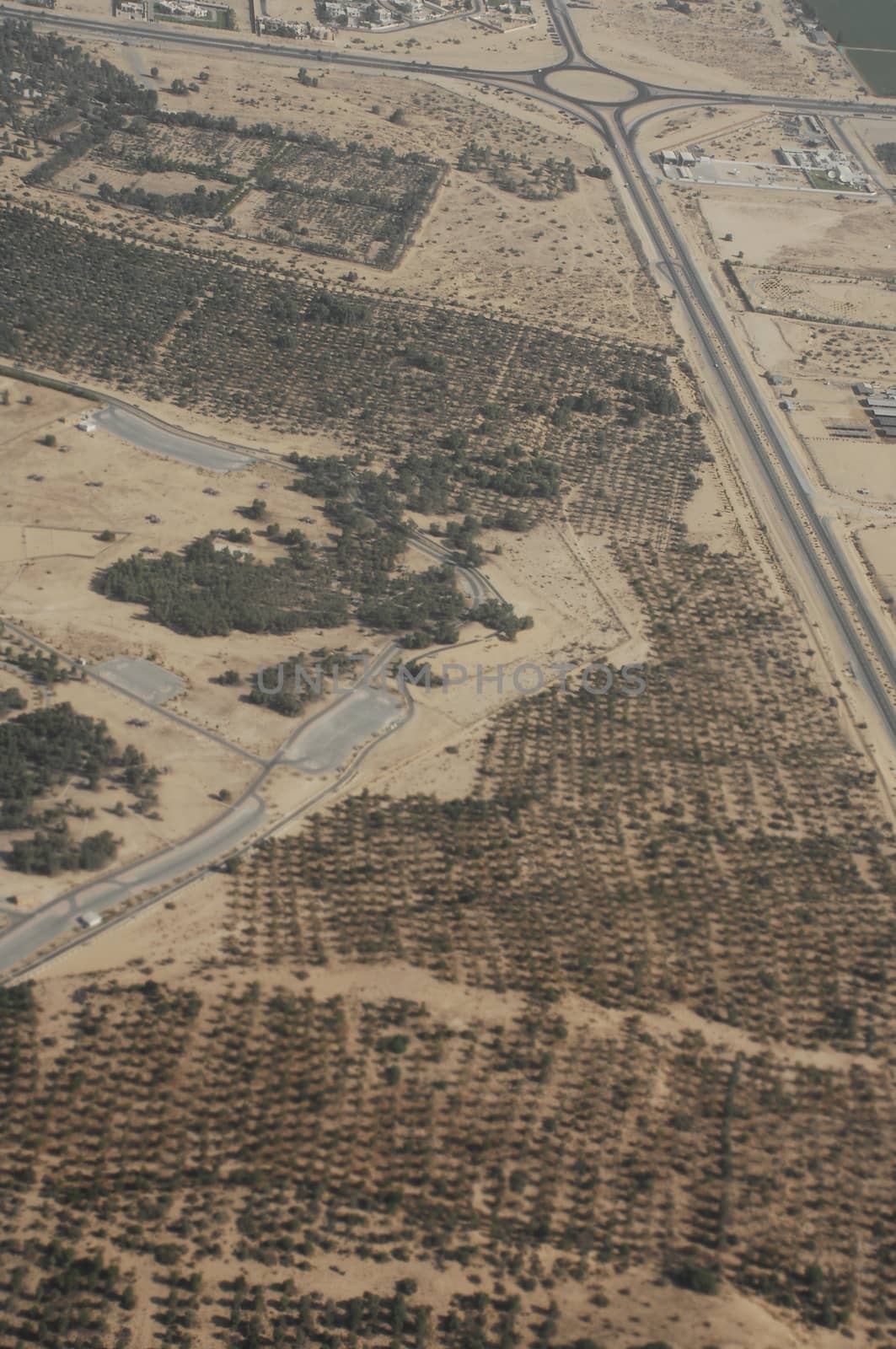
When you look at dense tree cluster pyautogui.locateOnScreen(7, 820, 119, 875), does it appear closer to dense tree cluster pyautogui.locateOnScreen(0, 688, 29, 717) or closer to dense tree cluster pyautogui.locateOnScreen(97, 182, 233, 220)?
dense tree cluster pyautogui.locateOnScreen(0, 688, 29, 717)

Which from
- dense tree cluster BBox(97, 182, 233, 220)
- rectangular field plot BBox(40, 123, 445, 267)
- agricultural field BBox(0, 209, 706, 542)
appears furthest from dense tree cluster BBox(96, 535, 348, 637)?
dense tree cluster BBox(97, 182, 233, 220)

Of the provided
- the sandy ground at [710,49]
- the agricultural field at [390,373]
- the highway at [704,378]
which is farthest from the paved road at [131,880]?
the sandy ground at [710,49]

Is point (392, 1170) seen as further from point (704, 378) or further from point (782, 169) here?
point (782, 169)

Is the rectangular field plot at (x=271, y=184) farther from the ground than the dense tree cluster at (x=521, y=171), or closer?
closer

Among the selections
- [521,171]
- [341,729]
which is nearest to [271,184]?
[521,171]

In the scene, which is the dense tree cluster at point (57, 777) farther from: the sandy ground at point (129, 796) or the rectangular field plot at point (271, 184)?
the rectangular field plot at point (271, 184)
